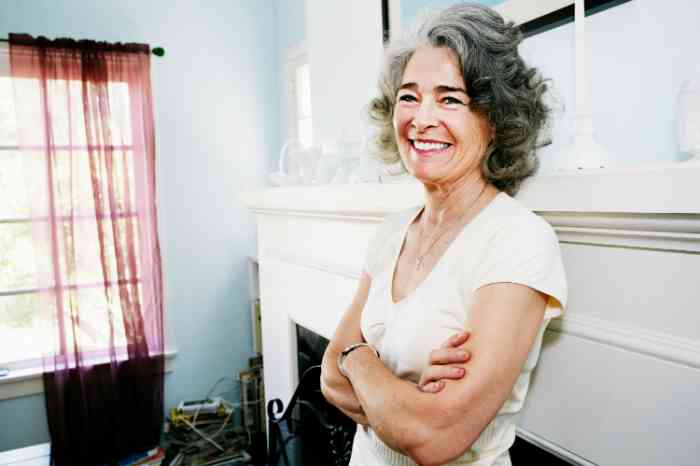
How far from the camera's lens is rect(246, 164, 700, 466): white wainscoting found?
2.47ft

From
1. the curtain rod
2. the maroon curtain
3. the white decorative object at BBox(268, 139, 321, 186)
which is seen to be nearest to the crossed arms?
the white decorative object at BBox(268, 139, 321, 186)

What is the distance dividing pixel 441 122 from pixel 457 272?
0.86 ft

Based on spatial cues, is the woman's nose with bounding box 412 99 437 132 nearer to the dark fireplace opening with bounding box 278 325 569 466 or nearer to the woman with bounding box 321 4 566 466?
the woman with bounding box 321 4 566 466

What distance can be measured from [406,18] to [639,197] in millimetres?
1156

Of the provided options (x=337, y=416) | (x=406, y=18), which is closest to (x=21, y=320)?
(x=337, y=416)

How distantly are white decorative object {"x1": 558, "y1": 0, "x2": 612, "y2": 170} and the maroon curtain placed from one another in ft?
8.15

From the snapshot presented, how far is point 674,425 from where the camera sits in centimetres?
80

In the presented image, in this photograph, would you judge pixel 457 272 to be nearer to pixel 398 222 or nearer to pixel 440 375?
pixel 440 375

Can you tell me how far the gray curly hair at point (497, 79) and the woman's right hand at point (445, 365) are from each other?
0.32 metres

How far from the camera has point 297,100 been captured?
3.20 m

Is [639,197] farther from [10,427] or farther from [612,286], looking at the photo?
[10,427]

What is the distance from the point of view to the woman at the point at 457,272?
2.41 ft

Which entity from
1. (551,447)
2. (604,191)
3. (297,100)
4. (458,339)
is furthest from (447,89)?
(297,100)

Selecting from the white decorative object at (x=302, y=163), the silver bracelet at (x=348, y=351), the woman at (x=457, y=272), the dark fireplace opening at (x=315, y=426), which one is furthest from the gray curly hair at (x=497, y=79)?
the dark fireplace opening at (x=315, y=426)
